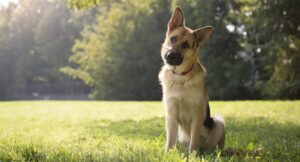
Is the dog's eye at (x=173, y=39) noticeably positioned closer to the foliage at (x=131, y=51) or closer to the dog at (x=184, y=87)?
the dog at (x=184, y=87)

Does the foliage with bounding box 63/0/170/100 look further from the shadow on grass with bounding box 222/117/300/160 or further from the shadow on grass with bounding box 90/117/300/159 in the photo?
the shadow on grass with bounding box 222/117/300/160

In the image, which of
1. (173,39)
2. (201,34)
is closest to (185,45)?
(173,39)

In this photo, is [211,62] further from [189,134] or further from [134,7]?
[189,134]

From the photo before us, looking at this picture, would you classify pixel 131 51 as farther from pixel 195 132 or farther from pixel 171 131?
pixel 195 132

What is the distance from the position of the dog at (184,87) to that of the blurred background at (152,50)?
1900cm

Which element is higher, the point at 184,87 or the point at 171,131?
the point at 184,87

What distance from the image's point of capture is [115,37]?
4212 centimetres

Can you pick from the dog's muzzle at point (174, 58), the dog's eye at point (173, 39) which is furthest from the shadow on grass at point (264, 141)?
the dog's eye at point (173, 39)

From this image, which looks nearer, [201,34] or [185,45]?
[185,45]

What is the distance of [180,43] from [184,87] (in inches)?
23.1

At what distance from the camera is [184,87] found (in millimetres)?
5512

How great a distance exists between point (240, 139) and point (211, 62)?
99.2ft

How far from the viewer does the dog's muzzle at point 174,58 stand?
5449mm

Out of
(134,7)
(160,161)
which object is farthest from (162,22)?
(160,161)
